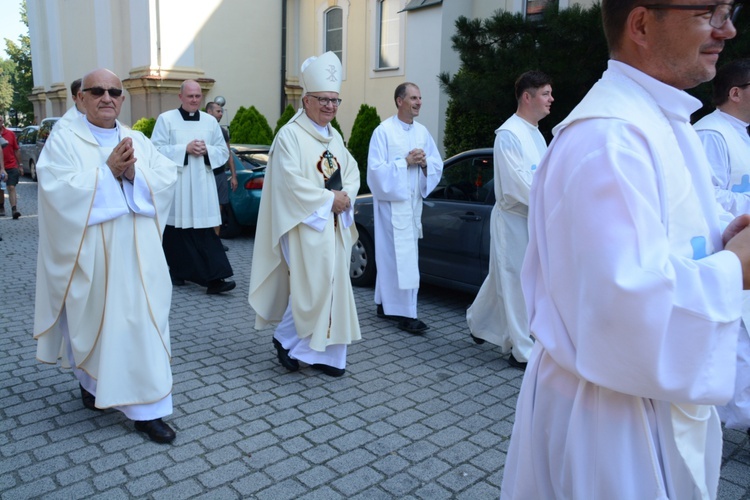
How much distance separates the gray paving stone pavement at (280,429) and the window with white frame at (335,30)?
582 inches

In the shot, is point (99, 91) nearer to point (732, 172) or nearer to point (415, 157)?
point (415, 157)

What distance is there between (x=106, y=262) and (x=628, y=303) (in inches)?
123

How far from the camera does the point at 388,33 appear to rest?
1720 centimetres

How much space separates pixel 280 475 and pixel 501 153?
2813mm

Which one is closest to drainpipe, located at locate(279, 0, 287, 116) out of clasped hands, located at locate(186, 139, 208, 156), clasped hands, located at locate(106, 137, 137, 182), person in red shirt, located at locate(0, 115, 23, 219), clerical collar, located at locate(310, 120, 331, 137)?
person in red shirt, located at locate(0, 115, 23, 219)

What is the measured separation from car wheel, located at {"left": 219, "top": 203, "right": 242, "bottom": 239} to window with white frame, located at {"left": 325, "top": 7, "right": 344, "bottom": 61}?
9.60m

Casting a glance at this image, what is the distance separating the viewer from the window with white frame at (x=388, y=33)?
55.4ft

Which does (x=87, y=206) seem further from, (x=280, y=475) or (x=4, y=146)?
(x=4, y=146)

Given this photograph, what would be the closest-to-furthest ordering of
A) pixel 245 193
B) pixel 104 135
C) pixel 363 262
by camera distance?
pixel 104 135 → pixel 363 262 → pixel 245 193

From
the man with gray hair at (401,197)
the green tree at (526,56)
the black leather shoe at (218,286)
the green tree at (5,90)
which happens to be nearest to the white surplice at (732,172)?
the man with gray hair at (401,197)

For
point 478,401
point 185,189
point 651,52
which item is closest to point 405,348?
point 478,401

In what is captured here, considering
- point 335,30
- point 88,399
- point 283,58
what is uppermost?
point 335,30

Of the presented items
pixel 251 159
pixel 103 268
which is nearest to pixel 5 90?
pixel 251 159

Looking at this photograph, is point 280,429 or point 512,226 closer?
point 280,429
